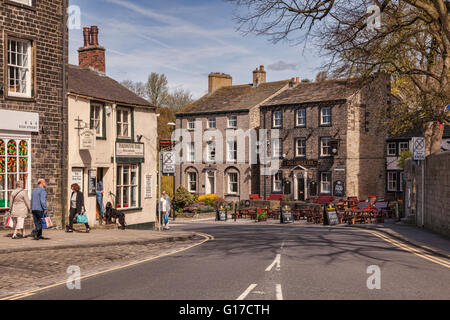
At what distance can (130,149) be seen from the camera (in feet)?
84.8

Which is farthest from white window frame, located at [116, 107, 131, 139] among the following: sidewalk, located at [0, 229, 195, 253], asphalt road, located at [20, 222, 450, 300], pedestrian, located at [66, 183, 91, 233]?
asphalt road, located at [20, 222, 450, 300]

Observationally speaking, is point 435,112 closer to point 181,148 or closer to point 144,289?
point 144,289

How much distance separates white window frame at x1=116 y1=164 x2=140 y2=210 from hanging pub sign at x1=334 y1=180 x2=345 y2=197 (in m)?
23.2

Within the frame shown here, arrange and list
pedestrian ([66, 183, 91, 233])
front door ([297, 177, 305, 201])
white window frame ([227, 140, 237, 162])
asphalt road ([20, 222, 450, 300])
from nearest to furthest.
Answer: asphalt road ([20, 222, 450, 300]) < pedestrian ([66, 183, 91, 233]) < front door ([297, 177, 305, 201]) < white window frame ([227, 140, 237, 162])

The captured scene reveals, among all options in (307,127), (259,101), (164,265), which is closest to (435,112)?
(164,265)

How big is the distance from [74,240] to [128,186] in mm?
9858

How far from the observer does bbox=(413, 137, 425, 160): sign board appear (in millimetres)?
22312

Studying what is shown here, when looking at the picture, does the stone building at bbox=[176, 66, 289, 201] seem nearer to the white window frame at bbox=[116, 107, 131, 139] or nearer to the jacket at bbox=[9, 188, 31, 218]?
the white window frame at bbox=[116, 107, 131, 139]

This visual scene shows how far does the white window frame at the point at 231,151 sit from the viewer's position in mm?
52312

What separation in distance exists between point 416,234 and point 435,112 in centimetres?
633

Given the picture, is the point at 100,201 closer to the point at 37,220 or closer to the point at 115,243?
the point at 115,243

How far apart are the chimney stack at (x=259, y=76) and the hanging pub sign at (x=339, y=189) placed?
1615cm

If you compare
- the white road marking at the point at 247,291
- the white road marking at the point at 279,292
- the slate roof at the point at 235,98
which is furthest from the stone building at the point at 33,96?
the slate roof at the point at 235,98
